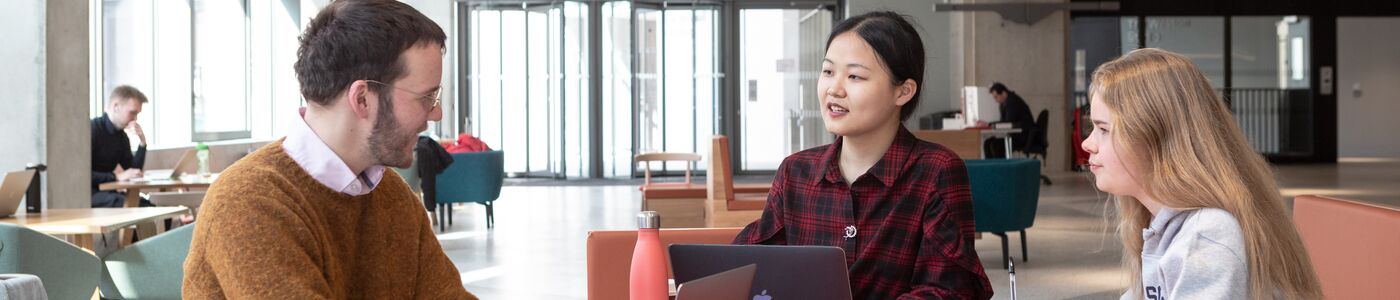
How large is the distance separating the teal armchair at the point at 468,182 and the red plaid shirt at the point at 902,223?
718 centimetres

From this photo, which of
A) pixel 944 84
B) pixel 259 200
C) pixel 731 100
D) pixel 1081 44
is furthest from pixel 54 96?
pixel 1081 44

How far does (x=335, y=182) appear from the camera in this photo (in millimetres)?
1530

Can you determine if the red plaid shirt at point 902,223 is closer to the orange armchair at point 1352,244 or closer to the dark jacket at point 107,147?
the orange armchair at point 1352,244

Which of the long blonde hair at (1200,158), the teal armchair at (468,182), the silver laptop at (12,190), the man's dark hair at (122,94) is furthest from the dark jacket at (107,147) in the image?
the long blonde hair at (1200,158)

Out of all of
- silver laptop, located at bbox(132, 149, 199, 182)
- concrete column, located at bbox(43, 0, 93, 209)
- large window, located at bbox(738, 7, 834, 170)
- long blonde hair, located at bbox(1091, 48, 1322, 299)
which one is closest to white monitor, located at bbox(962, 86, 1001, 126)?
large window, located at bbox(738, 7, 834, 170)

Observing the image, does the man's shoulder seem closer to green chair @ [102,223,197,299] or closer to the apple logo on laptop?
the apple logo on laptop

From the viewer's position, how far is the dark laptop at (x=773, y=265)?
169 cm

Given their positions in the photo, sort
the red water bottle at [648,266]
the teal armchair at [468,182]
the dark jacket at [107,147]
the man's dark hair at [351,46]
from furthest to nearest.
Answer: the teal armchair at [468,182]
the dark jacket at [107,147]
the red water bottle at [648,266]
the man's dark hair at [351,46]

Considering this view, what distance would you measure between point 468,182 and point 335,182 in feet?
25.9

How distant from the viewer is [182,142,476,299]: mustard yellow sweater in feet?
4.51

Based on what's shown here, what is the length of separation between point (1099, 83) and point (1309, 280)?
1.30 ft

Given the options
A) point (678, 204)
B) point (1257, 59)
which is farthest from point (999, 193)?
point (1257, 59)

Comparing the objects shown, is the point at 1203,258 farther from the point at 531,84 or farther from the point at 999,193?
the point at 531,84

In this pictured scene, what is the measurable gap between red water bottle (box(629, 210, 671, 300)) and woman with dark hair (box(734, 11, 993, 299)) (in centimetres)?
62
